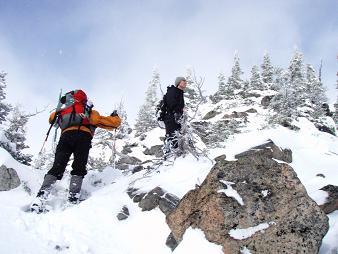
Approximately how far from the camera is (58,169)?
24.3 ft

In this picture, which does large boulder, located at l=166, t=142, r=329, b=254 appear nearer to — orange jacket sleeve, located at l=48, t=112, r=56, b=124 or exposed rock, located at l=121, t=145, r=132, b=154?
orange jacket sleeve, located at l=48, t=112, r=56, b=124

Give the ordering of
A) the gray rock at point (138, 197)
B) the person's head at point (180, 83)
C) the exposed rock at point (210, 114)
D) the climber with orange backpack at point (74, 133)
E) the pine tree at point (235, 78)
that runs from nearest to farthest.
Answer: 1. the gray rock at point (138, 197)
2. the climber with orange backpack at point (74, 133)
3. the person's head at point (180, 83)
4. the exposed rock at point (210, 114)
5. the pine tree at point (235, 78)

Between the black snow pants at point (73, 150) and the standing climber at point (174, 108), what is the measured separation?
1.98 meters

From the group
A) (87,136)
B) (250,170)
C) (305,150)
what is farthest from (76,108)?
(305,150)

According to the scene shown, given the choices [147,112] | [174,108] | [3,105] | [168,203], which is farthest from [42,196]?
[147,112]

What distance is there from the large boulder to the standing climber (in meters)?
3.82

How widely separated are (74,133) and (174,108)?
7.96 feet

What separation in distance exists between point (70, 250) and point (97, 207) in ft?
6.18

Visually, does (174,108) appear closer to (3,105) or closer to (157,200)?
(157,200)

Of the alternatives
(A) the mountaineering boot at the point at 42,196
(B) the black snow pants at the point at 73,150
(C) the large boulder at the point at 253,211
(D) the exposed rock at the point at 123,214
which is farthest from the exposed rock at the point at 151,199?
(A) the mountaineering boot at the point at 42,196

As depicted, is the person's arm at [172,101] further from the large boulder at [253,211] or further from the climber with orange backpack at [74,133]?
the large boulder at [253,211]

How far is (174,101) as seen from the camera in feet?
28.6

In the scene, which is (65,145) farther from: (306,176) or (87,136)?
(306,176)

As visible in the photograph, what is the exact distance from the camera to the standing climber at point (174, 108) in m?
8.73
